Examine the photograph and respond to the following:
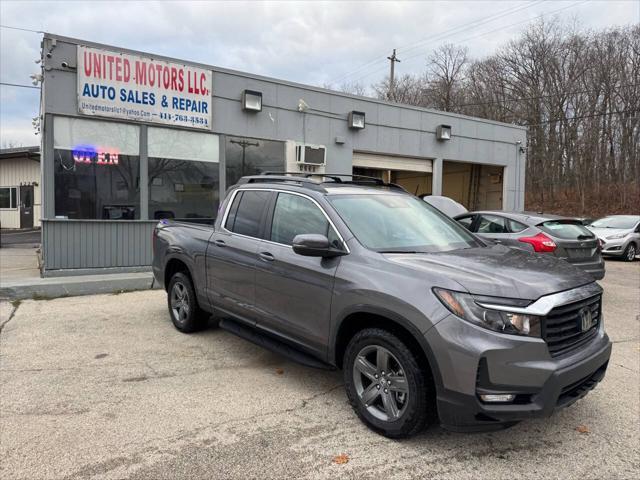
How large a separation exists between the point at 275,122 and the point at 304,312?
8.33 meters

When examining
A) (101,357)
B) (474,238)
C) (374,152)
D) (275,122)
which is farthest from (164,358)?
(374,152)

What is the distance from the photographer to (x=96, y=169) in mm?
9398

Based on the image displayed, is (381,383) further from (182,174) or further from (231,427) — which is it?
(182,174)

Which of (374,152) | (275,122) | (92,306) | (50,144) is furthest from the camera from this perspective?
(374,152)

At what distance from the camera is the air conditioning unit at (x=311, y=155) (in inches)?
461

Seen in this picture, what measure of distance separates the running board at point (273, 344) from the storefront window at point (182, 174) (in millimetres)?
5975

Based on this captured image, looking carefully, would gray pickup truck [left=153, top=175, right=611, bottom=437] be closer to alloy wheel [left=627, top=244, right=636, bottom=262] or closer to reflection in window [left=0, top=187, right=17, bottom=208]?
alloy wheel [left=627, top=244, right=636, bottom=262]

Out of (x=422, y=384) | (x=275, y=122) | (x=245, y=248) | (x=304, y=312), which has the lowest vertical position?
(x=422, y=384)

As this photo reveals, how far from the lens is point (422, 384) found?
300 cm

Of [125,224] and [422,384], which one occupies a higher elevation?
[125,224]

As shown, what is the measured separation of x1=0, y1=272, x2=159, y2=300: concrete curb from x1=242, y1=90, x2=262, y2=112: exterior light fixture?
14.1ft

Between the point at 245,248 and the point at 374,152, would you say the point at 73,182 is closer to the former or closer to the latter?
the point at 245,248

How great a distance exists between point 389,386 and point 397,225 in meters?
1.39

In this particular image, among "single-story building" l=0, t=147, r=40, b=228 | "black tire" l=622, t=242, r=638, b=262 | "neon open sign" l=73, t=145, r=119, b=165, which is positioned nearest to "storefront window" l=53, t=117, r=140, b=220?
"neon open sign" l=73, t=145, r=119, b=165
